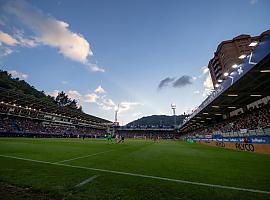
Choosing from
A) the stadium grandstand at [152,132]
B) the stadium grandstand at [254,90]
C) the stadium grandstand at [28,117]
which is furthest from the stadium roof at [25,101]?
the stadium grandstand at [152,132]

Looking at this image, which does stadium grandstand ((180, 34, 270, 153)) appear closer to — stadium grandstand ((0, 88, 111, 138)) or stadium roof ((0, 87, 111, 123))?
→ stadium roof ((0, 87, 111, 123))

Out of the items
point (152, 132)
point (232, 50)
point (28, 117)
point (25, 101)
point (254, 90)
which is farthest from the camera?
point (152, 132)

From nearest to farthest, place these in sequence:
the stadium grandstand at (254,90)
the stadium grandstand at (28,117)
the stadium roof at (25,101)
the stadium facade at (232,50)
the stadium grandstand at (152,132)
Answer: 1. the stadium grandstand at (254,90)
2. the stadium roof at (25,101)
3. the stadium grandstand at (28,117)
4. the stadium facade at (232,50)
5. the stadium grandstand at (152,132)

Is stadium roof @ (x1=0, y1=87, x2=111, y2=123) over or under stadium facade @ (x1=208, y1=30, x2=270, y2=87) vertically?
under

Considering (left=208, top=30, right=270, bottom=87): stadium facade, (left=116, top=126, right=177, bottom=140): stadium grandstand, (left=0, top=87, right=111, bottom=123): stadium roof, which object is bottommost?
(left=116, top=126, right=177, bottom=140): stadium grandstand

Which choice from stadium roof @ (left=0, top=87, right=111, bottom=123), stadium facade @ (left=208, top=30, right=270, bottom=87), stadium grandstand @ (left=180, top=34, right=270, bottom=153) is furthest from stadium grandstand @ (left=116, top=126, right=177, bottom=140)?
stadium grandstand @ (left=180, top=34, right=270, bottom=153)

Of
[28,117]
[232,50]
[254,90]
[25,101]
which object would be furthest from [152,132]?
[254,90]

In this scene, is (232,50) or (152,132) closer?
(232,50)

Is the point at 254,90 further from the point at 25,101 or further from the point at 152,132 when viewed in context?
the point at 152,132

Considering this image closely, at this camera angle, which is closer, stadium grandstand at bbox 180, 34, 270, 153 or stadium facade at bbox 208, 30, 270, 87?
stadium grandstand at bbox 180, 34, 270, 153

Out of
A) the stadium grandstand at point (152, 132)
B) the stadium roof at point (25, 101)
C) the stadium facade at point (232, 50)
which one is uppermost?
the stadium facade at point (232, 50)

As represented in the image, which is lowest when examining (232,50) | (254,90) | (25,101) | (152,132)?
(152,132)

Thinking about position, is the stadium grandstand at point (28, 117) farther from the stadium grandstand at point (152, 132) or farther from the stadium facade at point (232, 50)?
the stadium facade at point (232, 50)

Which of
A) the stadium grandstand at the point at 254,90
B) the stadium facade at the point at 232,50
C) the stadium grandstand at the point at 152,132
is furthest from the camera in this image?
the stadium grandstand at the point at 152,132
